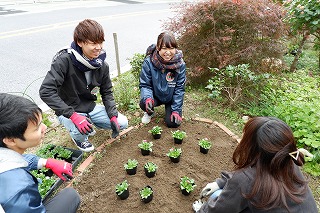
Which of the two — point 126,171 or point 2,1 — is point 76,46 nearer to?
point 126,171

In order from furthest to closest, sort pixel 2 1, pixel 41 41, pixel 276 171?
pixel 2 1, pixel 41 41, pixel 276 171

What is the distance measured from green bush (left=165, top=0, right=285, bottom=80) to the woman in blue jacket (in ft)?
3.01

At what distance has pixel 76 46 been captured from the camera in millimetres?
2789

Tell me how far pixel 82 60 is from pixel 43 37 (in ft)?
18.9

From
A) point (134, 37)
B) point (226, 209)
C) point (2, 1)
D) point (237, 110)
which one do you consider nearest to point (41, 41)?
point (134, 37)

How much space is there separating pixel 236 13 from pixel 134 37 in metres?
4.95

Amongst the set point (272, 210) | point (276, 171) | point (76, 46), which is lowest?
point (272, 210)

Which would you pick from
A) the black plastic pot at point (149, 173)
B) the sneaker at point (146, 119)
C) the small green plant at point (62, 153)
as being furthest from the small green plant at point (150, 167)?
the sneaker at point (146, 119)

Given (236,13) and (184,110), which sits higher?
(236,13)

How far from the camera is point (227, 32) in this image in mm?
4312

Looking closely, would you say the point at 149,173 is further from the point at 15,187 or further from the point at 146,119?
the point at 15,187

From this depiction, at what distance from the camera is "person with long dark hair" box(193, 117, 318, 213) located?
1.47m

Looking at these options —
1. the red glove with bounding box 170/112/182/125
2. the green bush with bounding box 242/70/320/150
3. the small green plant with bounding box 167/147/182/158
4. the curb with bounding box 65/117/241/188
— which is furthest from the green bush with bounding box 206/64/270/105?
the small green plant with bounding box 167/147/182/158

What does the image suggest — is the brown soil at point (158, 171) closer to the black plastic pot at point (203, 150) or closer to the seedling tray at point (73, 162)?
the black plastic pot at point (203, 150)
